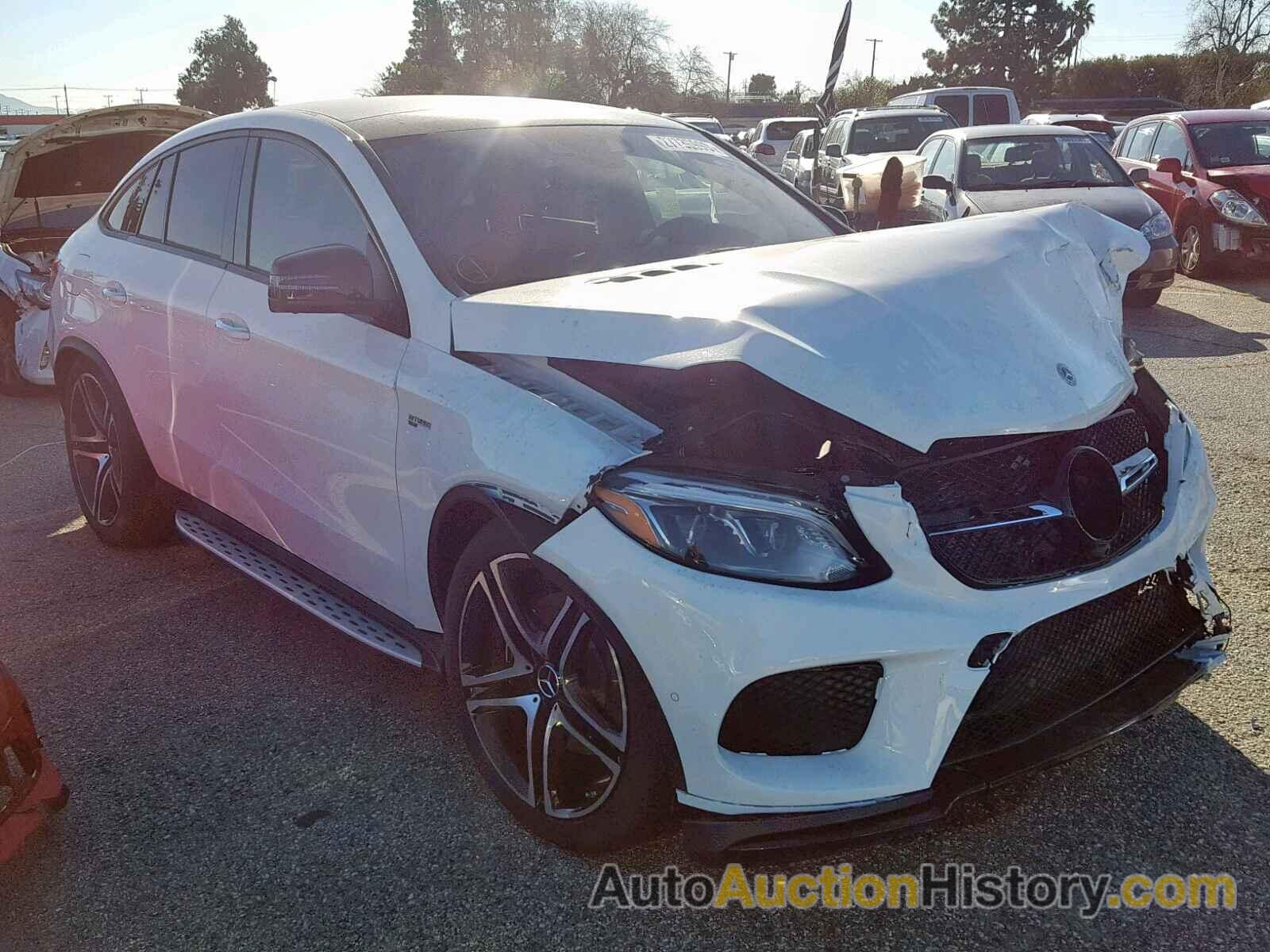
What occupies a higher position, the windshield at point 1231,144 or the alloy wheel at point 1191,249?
the windshield at point 1231,144

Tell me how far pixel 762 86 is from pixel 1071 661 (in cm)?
9014

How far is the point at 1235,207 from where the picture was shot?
11.1 metres

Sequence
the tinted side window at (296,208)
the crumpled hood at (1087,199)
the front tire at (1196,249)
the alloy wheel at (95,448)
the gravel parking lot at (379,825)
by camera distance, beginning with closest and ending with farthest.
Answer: the gravel parking lot at (379,825), the tinted side window at (296,208), the alloy wheel at (95,448), the crumpled hood at (1087,199), the front tire at (1196,249)

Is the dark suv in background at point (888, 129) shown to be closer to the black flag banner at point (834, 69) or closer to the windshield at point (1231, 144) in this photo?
the black flag banner at point (834, 69)

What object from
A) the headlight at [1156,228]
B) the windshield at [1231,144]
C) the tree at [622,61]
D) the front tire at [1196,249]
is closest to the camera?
the headlight at [1156,228]

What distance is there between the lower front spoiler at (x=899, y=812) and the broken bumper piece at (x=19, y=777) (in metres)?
1.59

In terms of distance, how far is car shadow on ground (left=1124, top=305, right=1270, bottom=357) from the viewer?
8172 millimetres

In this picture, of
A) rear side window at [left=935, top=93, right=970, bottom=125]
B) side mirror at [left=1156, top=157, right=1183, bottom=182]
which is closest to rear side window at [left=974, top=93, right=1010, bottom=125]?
rear side window at [left=935, top=93, right=970, bottom=125]

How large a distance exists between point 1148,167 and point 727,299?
11.7m

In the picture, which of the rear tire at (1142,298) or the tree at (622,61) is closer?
the rear tire at (1142,298)

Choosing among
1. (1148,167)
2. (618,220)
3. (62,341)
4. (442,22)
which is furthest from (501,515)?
(442,22)

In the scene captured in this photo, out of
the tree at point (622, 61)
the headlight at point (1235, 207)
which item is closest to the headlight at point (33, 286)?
the headlight at point (1235, 207)

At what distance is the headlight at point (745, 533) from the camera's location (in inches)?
86.0

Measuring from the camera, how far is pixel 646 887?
101 inches
